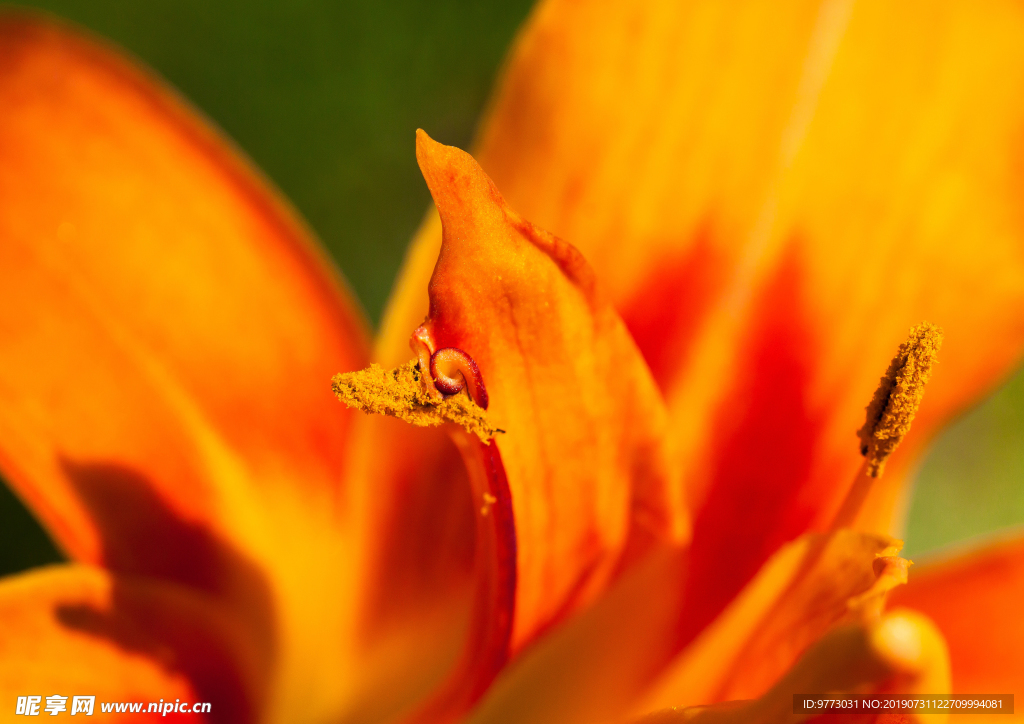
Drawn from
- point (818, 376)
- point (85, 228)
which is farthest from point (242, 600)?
point (818, 376)

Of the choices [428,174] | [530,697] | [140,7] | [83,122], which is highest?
[140,7]

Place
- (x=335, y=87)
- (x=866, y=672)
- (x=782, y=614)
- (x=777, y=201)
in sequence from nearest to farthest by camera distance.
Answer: (x=866, y=672) → (x=782, y=614) → (x=777, y=201) → (x=335, y=87)

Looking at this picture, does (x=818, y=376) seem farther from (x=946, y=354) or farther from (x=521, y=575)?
(x=521, y=575)

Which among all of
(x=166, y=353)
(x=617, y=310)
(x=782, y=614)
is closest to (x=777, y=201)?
(x=617, y=310)

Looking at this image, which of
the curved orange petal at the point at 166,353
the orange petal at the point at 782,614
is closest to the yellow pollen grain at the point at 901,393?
the orange petal at the point at 782,614

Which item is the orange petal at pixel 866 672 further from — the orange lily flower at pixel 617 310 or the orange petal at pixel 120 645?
the orange petal at pixel 120 645

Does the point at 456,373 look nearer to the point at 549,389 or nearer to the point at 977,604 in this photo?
the point at 549,389

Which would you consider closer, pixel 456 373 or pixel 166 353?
pixel 456 373
